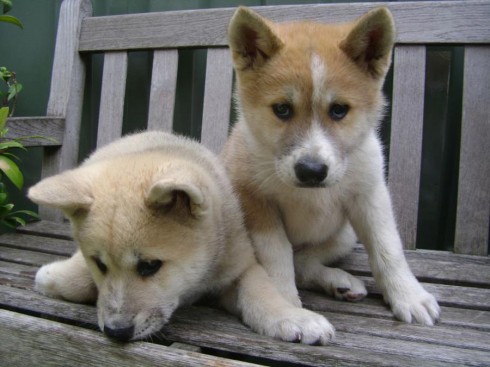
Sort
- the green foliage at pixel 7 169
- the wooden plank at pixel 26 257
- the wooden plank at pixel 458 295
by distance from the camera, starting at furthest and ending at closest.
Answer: the green foliage at pixel 7 169 < the wooden plank at pixel 26 257 < the wooden plank at pixel 458 295

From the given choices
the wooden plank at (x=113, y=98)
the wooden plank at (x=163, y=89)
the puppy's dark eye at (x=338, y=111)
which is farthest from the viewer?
the wooden plank at (x=113, y=98)

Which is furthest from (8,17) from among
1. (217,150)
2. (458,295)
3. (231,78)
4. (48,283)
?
(458,295)

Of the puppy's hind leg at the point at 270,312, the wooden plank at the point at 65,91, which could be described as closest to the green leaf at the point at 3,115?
the wooden plank at the point at 65,91

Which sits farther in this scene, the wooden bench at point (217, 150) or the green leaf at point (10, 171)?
the green leaf at point (10, 171)

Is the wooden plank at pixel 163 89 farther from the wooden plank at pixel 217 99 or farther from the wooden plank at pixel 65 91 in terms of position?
the wooden plank at pixel 65 91

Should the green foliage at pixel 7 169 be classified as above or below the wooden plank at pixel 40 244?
above

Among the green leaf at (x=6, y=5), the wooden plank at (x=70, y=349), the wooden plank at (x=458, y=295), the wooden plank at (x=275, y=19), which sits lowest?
the wooden plank at (x=70, y=349)
